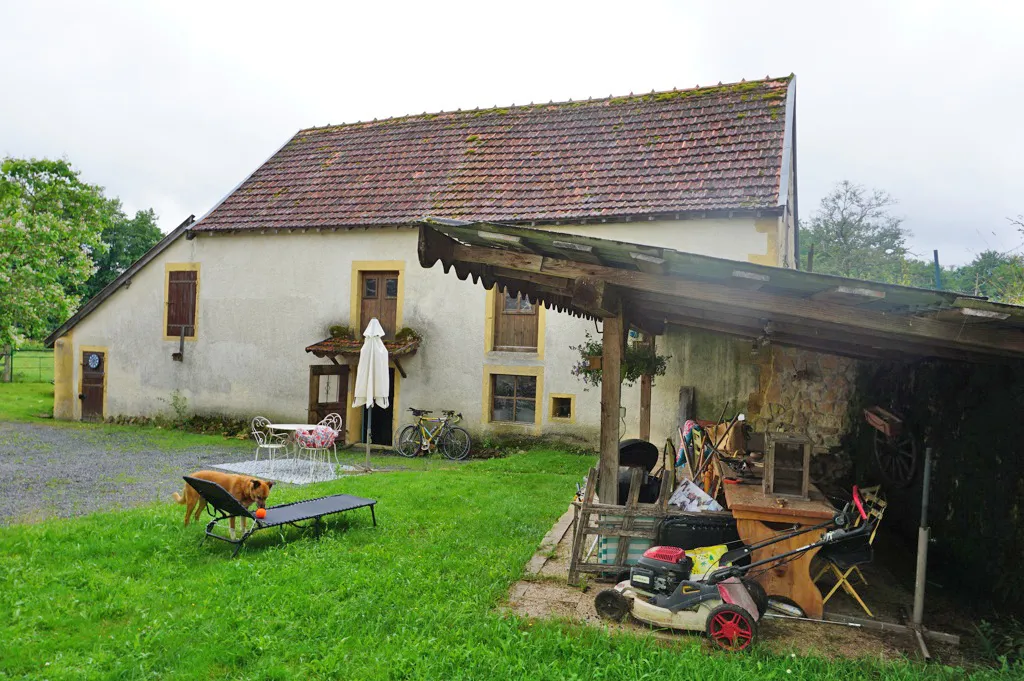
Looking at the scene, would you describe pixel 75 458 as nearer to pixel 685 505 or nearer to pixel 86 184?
pixel 685 505

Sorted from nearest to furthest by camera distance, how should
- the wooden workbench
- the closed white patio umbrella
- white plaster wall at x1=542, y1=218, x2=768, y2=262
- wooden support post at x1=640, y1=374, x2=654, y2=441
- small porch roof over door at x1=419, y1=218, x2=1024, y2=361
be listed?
1. small porch roof over door at x1=419, y1=218, x2=1024, y2=361
2. the wooden workbench
3. wooden support post at x1=640, y1=374, x2=654, y2=441
4. the closed white patio umbrella
5. white plaster wall at x1=542, y1=218, x2=768, y2=262

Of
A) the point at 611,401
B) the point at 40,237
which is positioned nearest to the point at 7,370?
the point at 40,237

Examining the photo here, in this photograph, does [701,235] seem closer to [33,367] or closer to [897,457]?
[897,457]

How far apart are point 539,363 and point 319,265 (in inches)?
210

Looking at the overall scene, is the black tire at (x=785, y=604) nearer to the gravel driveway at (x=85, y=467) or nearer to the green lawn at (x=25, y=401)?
the gravel driveway at (x=85, y=467)

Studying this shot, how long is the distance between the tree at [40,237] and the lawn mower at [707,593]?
722 inches

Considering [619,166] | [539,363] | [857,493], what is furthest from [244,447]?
[857,493]

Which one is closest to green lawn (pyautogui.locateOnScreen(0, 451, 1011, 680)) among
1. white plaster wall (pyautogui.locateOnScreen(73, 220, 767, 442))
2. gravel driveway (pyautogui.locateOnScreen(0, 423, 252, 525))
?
gravel driveway (pyautogui.locateOnScreen(0, 423, 252, 525))

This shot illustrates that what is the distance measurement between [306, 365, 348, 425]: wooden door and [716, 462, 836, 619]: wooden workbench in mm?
11047

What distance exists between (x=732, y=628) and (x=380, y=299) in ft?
38.2

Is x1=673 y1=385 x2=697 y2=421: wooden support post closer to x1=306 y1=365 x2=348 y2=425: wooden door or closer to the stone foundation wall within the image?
the stone foundation wall

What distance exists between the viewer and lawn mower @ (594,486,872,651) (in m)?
4.03

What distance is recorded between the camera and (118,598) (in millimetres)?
4762

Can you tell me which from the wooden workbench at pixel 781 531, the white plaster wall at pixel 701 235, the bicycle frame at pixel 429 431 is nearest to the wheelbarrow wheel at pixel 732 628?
the wooden workbench at pixel 781 531
